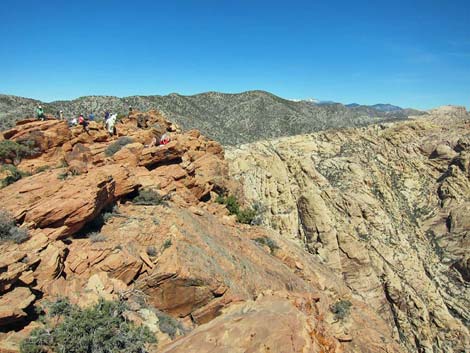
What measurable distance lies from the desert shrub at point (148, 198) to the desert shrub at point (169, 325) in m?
6.00

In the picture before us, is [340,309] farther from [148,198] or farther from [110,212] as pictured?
[110,212]

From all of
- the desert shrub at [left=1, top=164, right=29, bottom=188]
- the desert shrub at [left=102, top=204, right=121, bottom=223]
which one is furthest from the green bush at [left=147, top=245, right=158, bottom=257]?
the desert shrub at [left=1, top=164, right=29, bottom=188]

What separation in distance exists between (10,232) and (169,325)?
5096 mm

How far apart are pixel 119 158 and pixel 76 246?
7.44m

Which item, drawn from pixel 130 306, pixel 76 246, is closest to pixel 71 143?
pixel 76 246

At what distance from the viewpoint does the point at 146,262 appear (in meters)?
11.0

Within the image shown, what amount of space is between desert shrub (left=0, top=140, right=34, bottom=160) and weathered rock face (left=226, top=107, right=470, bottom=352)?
22.4m

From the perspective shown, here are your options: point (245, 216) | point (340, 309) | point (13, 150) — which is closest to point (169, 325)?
point (340, 309)

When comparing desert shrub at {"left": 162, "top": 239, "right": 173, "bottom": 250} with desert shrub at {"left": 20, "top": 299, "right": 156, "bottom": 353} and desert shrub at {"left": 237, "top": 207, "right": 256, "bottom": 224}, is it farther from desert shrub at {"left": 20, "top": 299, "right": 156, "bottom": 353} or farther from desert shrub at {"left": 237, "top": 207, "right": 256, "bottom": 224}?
desert shrub at {"left": 237, "top": 207, "right": 256, "bottom": 224}

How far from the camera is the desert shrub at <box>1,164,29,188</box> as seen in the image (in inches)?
557

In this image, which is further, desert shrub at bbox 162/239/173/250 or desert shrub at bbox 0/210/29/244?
desert shrub at bbox 162/239/173/250

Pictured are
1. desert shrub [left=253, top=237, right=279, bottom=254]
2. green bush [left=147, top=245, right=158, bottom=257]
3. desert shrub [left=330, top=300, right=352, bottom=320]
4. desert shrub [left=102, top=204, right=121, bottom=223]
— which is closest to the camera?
green bush [left=147, top=245, right=158, bottom=257]

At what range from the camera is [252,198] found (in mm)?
36344

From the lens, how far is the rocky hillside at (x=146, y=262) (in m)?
7.57
